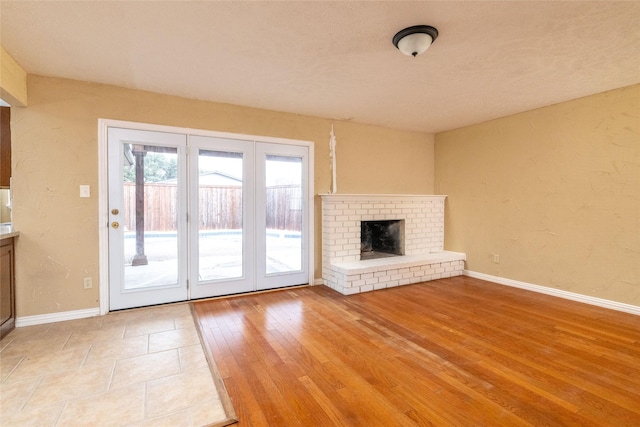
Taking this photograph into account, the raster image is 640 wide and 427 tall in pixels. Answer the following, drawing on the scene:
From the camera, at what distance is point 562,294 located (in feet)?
12.3

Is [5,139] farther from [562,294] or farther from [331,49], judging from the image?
[562,294]

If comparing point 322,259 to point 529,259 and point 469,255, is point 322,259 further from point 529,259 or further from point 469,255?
point 529,259

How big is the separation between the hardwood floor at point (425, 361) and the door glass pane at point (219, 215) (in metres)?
0.44

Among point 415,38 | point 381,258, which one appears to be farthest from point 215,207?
point 415,38

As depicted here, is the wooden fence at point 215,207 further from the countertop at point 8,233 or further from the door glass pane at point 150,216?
the countertop at point 8,233

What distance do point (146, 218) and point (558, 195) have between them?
4.88 metres

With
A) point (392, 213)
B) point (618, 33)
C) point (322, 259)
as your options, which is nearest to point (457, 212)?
point (392, 213)

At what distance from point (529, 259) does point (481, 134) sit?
1922 millimetres

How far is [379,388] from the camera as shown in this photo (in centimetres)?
191

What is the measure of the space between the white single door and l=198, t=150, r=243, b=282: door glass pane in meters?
0.20

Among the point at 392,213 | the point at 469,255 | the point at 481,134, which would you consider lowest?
the point at 469,255

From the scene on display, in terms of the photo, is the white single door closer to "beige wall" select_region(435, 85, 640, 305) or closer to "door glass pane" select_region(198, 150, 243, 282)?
"door glass pane" select_region(198, 150, 243, 282)

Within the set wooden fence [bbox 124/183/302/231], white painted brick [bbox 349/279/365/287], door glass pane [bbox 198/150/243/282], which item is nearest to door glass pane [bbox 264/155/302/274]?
wooden fence [bbox 124/183/302/231]

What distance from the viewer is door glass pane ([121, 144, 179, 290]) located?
3.29 m
